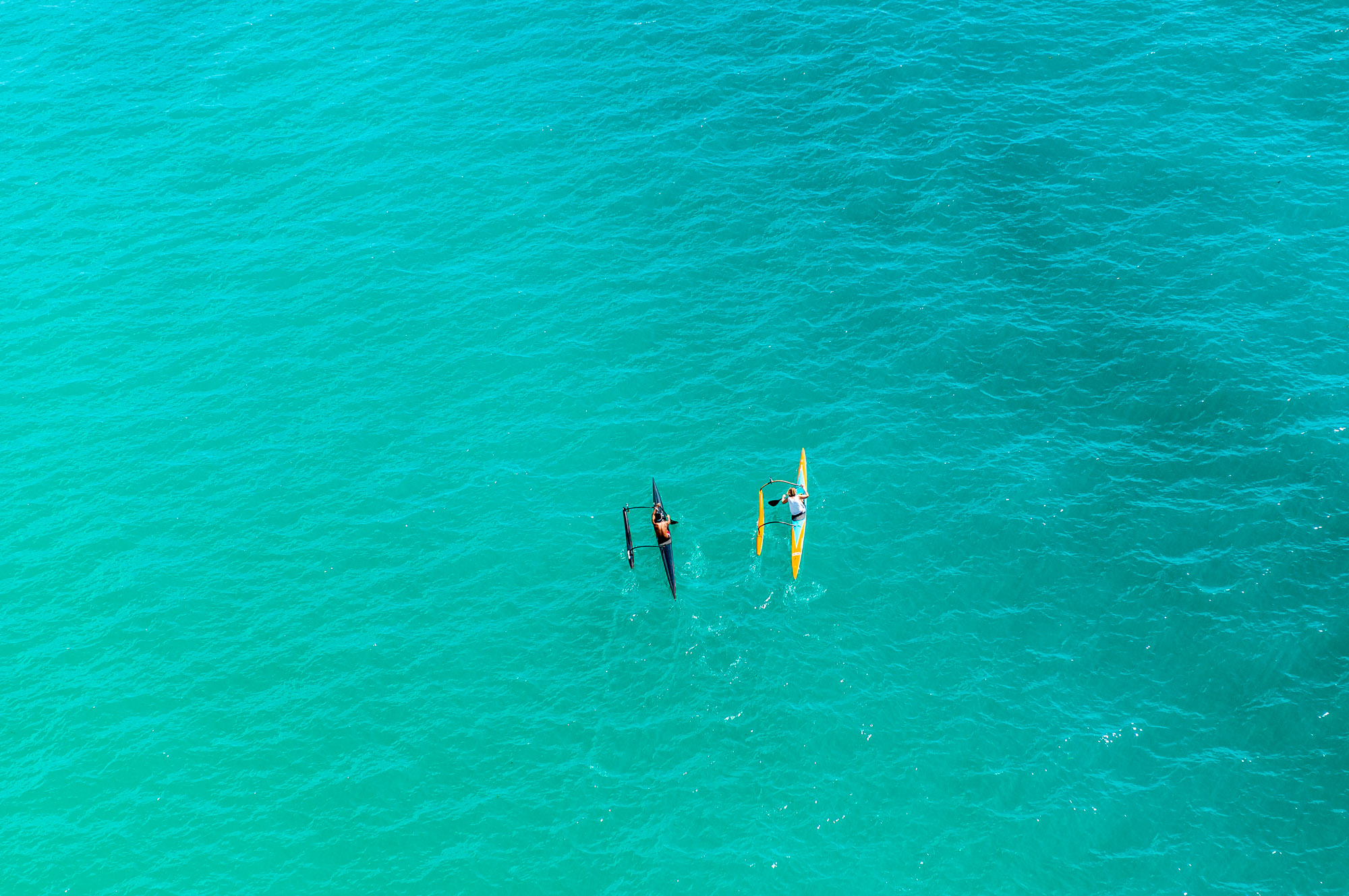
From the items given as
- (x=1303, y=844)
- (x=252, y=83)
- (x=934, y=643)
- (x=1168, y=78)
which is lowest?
(x=1303, y=844)

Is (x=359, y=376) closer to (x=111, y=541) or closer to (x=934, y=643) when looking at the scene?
(x=111, y=541)

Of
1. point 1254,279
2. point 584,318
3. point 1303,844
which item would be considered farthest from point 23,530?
Result: point 1254,279

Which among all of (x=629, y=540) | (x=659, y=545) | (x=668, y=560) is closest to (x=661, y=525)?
(x=659, y=545)

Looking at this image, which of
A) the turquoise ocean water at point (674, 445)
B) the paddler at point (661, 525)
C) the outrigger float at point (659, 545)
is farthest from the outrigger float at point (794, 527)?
the paddler at point (661, 525)

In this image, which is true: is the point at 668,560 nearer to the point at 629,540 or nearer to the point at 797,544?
the point at 629,540

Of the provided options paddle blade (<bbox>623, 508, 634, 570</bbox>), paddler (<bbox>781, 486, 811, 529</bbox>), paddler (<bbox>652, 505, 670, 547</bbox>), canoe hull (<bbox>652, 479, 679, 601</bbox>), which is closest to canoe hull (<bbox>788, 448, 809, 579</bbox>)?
paddler (<bbox>781, 486, 811, 529</bbox>)

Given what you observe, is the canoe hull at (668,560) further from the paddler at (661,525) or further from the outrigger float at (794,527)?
the outrigger float at (794,527)
